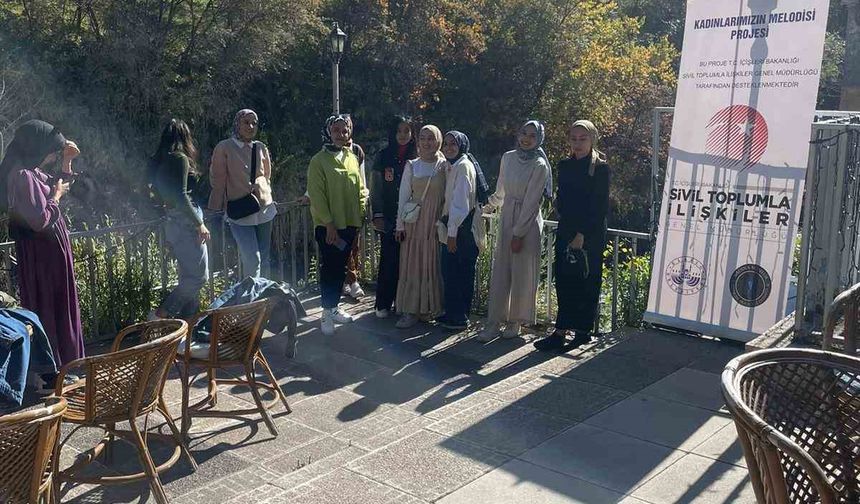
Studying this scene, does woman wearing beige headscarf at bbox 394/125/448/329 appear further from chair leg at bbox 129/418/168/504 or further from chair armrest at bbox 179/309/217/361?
chair leg at bbox 129/418/168/504

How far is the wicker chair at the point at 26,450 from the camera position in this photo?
2.86m

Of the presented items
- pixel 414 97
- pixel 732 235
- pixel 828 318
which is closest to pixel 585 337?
pixel 732 235

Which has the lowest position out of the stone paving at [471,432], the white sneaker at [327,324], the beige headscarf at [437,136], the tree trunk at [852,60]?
the stone paving at [471,432]

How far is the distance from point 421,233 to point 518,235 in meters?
0.91

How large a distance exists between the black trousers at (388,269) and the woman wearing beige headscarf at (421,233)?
0.19 m

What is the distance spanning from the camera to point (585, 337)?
6434mm

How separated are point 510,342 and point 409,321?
94 cm

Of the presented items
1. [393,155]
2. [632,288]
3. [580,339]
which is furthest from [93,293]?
[632,288]

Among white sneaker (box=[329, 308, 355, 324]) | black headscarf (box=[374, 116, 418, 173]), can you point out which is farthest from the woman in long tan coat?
white sneaker (box=[329, 308, 355, 324])

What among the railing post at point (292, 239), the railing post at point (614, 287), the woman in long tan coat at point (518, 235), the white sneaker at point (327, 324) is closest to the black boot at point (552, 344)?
the woman in long tan coat at point (518, 235)

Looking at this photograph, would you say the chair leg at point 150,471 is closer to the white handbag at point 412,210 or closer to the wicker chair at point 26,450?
the wicker chair at point 26,450

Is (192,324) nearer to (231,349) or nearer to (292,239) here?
(231,349)

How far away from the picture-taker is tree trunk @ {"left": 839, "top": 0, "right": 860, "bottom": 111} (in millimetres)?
15107

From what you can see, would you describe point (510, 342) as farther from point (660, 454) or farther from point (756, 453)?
point (756, 453)
